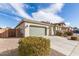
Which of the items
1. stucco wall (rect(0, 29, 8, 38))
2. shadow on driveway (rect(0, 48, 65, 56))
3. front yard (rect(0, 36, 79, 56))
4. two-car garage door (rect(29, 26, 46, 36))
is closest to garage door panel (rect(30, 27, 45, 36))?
two-car garage door (rect(29, 26, 46, 36))

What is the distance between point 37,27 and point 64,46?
204cm

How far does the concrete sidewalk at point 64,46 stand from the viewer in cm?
941

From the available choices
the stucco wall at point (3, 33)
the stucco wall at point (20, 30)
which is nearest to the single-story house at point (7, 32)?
the stucco wall at point (3, 33)

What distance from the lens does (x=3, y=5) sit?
1004cm

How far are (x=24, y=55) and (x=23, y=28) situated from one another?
2785 millimetres

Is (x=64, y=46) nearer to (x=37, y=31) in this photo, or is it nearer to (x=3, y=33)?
(x=37, y=31)

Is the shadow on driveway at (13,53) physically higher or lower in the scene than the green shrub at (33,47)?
lower

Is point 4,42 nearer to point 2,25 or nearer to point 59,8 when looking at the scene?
point 2,25

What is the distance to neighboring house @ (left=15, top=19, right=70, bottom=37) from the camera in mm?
10422

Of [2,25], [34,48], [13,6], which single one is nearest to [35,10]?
[13,6]

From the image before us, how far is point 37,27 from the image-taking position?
1093cm

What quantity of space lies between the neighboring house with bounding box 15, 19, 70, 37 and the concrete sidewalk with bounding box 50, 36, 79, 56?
0.56 m

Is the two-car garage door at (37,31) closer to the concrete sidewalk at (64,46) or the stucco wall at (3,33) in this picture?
the concrete sidewalk at (64,46)

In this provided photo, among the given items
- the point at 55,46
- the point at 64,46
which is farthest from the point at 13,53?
the point at 64,46
